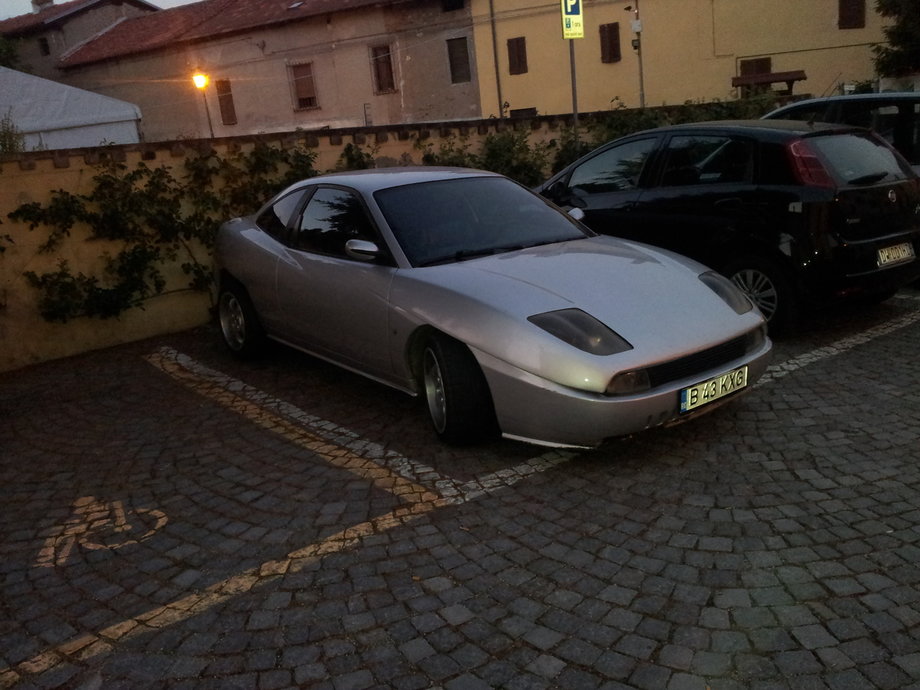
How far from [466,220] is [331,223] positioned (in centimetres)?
91

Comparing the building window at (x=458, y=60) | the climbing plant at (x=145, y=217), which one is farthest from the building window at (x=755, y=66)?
the climbing plant at (x=145, y=217)

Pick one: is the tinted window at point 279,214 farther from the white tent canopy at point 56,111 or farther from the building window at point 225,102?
the building window at point 225,102

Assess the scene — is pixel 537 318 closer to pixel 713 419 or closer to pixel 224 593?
pixel 713 419

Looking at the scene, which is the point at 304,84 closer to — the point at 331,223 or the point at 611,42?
the point at 611,42

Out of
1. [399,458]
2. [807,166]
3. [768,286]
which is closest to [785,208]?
[807,166]

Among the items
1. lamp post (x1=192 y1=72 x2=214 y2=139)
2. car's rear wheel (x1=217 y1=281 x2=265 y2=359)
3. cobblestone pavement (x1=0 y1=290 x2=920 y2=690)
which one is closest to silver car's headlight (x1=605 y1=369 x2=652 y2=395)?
cobblestone pavement (x1=0 y1=290 x2=920 y2=690)

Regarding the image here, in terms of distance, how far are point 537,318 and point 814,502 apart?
4.83 feet

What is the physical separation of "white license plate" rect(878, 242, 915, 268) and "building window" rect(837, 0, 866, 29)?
87.9 ft

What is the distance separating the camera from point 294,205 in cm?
573

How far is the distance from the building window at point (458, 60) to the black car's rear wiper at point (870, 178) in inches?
1154

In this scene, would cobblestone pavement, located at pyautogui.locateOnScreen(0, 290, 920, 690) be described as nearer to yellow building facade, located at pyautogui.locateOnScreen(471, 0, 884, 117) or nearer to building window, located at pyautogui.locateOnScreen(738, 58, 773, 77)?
yellow building facade, located at pyautogui.locateOnScreen(471, 0, 884, 117)

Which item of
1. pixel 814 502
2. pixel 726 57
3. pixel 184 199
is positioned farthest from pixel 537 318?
pixel 726 57

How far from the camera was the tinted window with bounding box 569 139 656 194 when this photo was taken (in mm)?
6777

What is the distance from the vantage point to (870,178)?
5.75 metres
